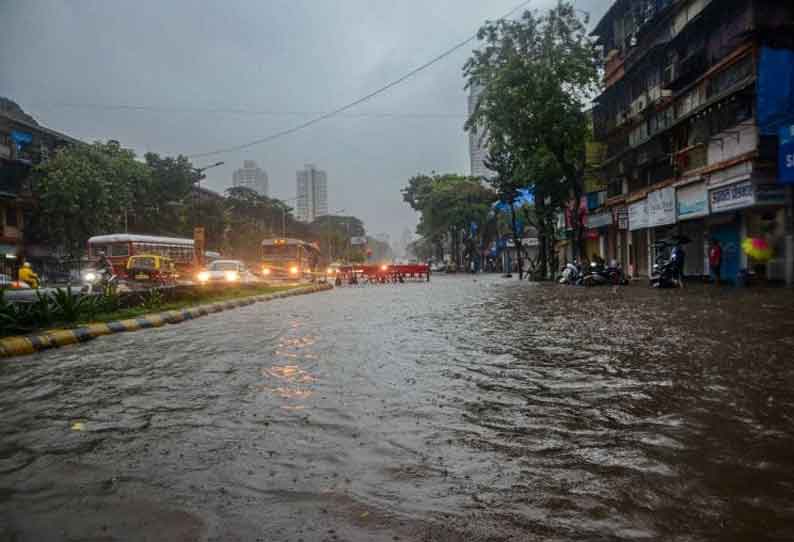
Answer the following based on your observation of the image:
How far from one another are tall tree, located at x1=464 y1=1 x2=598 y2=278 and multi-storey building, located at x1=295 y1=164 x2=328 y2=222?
131 m

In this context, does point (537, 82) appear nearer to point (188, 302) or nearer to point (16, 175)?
point (188, 302)

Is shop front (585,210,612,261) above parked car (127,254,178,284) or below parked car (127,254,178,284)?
above

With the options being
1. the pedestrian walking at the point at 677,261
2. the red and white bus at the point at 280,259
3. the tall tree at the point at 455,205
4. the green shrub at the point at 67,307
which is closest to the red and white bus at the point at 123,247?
the red and white bus at the point at 280,259

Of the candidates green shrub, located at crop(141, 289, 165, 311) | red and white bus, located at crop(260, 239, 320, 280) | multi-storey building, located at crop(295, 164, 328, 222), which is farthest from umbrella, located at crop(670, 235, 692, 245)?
multi-storey building, located at crop(295, 164, 328, 222)

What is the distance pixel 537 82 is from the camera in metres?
28.4

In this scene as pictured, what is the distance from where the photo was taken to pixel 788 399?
4.44 metres

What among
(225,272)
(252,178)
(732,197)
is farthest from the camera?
(252,178)

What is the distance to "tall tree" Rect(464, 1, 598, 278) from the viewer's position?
28828mm

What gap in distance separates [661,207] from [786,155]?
1057 cm

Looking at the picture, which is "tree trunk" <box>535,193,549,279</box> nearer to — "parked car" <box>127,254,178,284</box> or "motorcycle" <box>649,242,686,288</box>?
"motorcycle" <box>649,242,686,288</box>

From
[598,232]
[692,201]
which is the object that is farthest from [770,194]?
[598,232]

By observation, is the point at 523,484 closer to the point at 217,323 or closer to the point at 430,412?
the point at 430,412

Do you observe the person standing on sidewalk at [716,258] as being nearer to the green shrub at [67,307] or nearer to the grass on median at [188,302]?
the grass on median at [188,302]

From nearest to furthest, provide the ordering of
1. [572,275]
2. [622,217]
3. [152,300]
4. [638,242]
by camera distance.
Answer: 1. [152,300]
2. [572,275]
3. [622,217]
4. [638,242]
